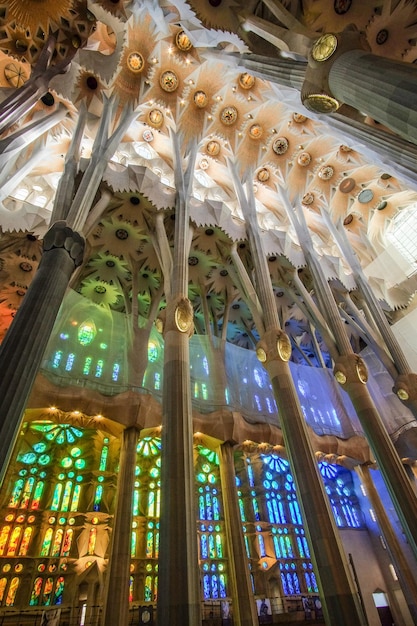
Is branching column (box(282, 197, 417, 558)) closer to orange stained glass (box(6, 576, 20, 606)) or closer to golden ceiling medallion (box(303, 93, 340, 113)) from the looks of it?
golden ceiling medallion (box(303, 93, 340, 113))

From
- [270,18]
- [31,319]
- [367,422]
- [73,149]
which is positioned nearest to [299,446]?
[367,422]

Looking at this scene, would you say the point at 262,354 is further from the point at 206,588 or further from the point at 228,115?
the point at 228,115

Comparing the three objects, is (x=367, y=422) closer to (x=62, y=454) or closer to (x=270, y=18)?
(x=62, y=454)

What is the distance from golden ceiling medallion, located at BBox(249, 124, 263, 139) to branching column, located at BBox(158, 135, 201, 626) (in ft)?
33.9

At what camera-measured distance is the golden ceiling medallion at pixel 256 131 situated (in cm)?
1587

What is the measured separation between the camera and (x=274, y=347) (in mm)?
10258

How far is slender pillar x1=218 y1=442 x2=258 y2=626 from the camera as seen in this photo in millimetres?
9172

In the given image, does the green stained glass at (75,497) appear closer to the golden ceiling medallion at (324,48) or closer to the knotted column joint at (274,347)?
the knotted column joint at (274,347)

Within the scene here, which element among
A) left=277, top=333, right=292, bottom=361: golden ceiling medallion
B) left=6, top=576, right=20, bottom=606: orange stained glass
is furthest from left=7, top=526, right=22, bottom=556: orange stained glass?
A: left=277, top=333, right=292, bottom=361: golden ceiling medallion

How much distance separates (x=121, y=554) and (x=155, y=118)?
52.2 feet

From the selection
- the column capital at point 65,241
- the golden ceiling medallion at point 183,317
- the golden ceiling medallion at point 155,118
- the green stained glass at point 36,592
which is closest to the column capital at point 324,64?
the golden ceiling medallion at point 183,317

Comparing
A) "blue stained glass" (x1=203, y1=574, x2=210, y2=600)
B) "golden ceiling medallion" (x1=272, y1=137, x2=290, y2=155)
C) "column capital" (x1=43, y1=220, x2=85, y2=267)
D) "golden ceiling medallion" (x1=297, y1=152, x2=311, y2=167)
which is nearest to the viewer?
"column capital" (x1=43, y1=220, x2=85, y2=267)

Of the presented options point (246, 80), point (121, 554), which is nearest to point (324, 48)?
point (246, 80)

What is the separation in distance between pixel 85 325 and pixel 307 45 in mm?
11249
